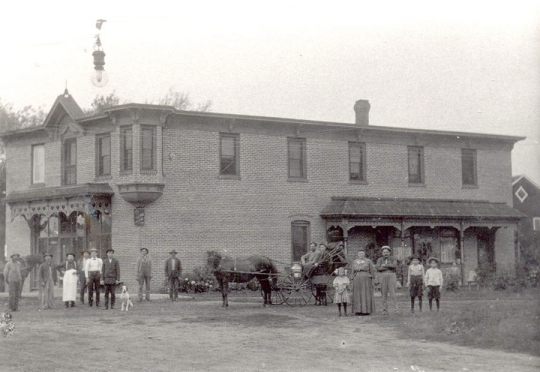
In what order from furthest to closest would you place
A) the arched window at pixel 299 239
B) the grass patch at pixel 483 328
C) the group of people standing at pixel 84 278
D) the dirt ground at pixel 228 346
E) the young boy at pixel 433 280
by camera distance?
the arched window at pixel 299 239 → the group of people standing at pixel 84 278 → the young boy at pixel 433 280 → the grass patch at pixel 483 328 → the dirt ground at pixel 228 346

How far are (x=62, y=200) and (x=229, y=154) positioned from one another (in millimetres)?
6973

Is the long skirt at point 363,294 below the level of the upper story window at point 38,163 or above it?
below

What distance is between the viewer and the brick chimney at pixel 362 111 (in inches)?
1457

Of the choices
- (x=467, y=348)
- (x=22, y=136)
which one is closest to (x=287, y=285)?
(x=467, y=348)

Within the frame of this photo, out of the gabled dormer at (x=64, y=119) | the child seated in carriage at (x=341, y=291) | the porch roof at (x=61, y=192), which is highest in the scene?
the gabled dormer at (x=64, y=119)

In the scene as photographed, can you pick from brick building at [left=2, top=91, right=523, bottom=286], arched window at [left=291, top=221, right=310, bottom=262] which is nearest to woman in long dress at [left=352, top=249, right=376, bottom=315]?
brick building at [left=2, top=91, right=523, bottom=286]

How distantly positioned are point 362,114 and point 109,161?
12255 mm

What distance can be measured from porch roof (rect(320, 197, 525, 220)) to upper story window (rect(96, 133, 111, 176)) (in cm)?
924

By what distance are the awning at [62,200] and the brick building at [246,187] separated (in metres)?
0.06

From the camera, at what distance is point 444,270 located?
36406mm

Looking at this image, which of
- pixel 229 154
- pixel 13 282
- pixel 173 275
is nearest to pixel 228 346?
pixel 13 282

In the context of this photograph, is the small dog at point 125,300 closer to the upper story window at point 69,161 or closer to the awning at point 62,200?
the awning at point 62,200

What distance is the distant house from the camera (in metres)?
40.3

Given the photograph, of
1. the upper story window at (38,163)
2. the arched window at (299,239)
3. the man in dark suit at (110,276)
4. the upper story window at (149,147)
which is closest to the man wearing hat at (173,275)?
the man in dark suit at (110,276)
